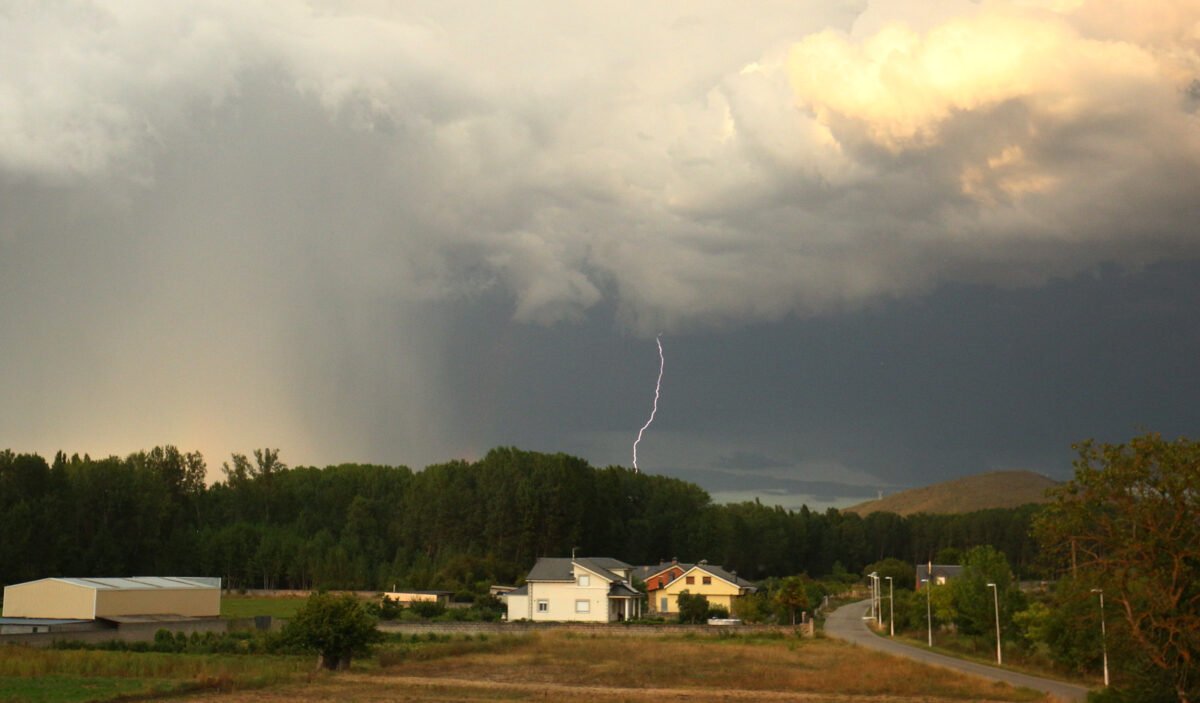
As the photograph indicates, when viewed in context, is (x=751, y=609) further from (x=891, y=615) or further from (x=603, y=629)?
(x=603, y=629)

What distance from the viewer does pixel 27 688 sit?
31953mm

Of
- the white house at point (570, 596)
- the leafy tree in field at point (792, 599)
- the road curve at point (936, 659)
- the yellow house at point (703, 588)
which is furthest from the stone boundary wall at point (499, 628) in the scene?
the yellow house at point (703, 588)

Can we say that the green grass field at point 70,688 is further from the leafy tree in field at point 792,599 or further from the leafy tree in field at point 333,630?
the leafy tree in field at point 792,599

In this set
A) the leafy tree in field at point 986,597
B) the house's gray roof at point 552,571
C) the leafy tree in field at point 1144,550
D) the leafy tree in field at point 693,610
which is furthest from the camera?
the house's gray roof at point 552,571

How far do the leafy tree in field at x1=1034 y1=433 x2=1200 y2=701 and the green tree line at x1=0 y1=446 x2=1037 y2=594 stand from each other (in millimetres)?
62859

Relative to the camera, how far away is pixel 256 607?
8144 cm

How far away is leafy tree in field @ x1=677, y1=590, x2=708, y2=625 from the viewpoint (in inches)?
2719

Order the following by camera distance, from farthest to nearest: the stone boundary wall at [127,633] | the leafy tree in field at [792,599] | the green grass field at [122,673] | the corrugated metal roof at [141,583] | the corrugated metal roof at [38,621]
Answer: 1. the leafy tree in field at [792,599]
2. the corrugated metal roof at [141,583]
3. the corrugated metal roof at [38,621]
4. the stone boundary wall at [127,633]
5. the green grass field at [122,673]

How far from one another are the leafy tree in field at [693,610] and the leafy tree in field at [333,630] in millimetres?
31780

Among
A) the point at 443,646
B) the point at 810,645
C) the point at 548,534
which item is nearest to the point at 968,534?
the point at 548,534

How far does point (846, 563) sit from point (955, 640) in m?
92.1

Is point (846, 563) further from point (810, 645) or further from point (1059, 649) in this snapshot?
point (1059, 649)

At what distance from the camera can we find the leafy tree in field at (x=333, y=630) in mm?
40719

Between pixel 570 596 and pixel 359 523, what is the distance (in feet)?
167
